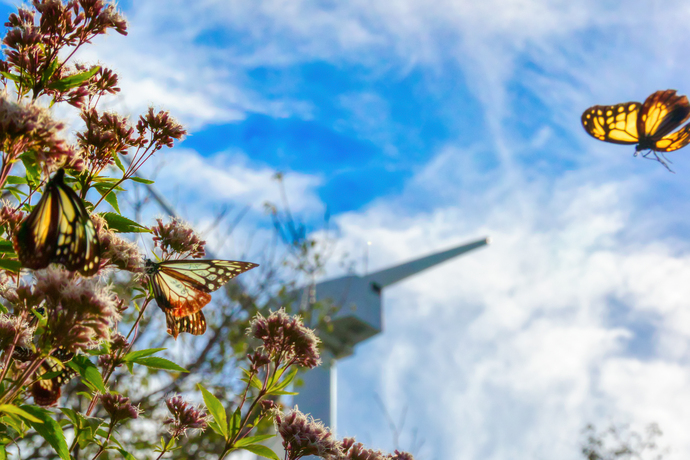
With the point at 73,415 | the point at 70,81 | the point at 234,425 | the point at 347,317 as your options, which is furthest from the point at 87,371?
the point at 347,317

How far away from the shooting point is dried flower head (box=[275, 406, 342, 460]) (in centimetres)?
212

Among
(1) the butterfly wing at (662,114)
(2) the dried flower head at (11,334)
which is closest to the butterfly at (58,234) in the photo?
(2) the dried flower head at (11,334)

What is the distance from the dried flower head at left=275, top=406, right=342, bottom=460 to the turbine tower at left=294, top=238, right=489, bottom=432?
7745 mm

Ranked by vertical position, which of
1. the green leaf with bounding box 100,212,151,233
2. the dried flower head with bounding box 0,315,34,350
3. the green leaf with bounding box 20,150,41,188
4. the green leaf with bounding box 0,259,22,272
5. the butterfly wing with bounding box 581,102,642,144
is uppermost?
the butterfly wing with bounding box 581,102,642,144

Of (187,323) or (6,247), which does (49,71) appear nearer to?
(6,247)

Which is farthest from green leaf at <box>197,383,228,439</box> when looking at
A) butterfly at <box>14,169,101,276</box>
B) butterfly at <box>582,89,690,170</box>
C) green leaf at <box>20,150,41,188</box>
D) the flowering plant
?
butterfly at <box>582,89,690,170</box>

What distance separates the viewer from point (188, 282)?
6.97 ft

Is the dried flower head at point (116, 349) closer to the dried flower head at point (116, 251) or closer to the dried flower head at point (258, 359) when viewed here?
the dried flower head at point (116, 251)

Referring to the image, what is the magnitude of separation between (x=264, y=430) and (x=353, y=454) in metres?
7.17

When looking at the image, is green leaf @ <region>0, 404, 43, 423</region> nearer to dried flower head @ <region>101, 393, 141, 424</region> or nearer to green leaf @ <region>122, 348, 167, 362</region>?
green leaf @ <region>122, 348, 167, 362</region>

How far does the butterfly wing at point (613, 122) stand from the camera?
111 inches

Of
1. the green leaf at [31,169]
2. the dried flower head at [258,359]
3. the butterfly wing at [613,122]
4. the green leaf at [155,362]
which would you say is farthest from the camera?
the butterfly wing at [613,122]

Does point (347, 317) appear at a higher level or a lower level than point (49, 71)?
higher

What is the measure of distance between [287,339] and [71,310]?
1.05 m
